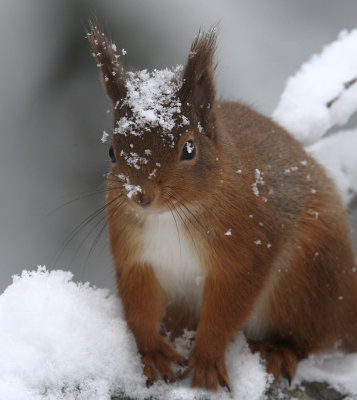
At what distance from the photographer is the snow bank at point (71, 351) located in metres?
1.92

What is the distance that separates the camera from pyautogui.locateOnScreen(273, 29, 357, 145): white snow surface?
3.06 metres

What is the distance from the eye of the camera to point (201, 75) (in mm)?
2127

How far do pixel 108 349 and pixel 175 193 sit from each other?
0.55m

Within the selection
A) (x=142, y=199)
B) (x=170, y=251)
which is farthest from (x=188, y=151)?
(x=170, y=251)

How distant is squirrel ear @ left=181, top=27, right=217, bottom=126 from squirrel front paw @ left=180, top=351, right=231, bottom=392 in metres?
0.78

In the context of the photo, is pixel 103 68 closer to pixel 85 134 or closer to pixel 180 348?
pixel 180 348

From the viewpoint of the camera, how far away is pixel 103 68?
2.12 m

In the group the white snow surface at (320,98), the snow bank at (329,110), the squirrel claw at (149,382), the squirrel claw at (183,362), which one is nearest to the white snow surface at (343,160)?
the snow bank at (329,110)

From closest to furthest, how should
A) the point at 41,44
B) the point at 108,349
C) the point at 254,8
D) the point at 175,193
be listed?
1. the point at 175,193
2. the point at 108,349
3. the point at 41,44
4. the point at 254,8

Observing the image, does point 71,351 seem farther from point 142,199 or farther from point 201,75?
point 201,75

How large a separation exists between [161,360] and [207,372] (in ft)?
0.51

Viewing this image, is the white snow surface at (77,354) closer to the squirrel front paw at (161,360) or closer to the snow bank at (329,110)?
the squirrel front paw at (161,360)

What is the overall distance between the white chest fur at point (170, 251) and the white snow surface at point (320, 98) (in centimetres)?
111

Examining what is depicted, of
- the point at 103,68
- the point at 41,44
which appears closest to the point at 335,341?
the point at 103,68
